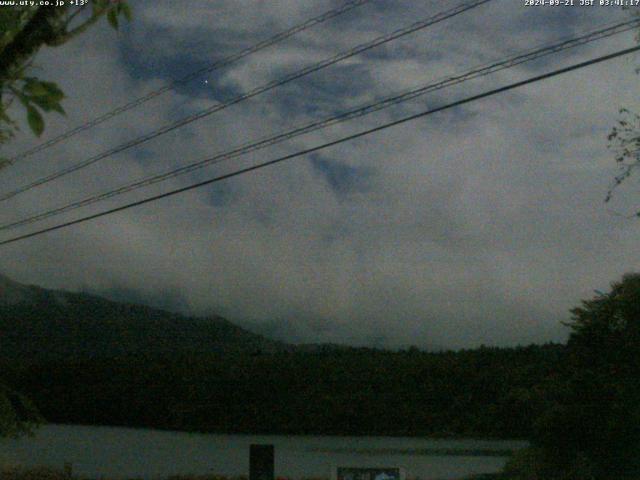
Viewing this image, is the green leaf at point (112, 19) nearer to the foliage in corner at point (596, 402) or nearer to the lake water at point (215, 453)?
the foliage in corner at point (596, 402)

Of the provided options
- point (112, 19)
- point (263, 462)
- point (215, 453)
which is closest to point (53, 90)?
point (112, 19)

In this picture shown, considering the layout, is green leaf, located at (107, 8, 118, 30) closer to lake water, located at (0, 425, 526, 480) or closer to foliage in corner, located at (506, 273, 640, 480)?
foliage in corner, located at (506, 273, 640, 480)

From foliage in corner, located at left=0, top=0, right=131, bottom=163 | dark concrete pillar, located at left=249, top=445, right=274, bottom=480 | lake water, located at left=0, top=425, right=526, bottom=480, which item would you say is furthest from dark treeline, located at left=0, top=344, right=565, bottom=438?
foliage in corner, located at left=0, top=0, right=131, bottom=163

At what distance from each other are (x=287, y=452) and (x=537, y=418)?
12.7 metres

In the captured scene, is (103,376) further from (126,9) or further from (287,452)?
(126,9)

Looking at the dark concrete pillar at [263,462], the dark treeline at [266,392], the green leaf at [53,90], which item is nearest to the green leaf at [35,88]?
the green leaf at [53,90]

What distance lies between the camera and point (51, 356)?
34.0 meters

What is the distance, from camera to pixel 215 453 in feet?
93.7

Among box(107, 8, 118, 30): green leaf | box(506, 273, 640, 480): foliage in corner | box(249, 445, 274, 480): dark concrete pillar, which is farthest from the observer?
box(506, 273, 640, 480): foliage in corner

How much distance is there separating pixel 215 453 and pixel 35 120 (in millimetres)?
25929

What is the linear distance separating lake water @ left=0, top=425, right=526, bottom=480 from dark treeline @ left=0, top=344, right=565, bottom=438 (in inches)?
28.2

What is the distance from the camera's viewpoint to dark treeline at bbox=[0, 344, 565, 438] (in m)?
31.6

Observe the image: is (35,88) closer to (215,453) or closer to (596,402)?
(596,402)

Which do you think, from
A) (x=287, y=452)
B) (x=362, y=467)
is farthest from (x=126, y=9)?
(x=287, y=452)
